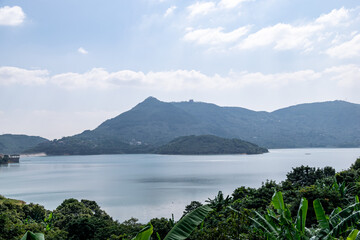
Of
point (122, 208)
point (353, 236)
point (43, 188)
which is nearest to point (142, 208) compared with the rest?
point (122, 208)

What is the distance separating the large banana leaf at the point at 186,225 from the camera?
6.27 m

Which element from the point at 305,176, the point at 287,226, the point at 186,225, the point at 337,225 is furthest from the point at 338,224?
the point at 305,176

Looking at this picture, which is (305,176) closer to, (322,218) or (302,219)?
(302,219)

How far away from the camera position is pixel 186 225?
6.54 m

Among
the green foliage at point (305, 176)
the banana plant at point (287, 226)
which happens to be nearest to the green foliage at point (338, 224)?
the banana plant at point (287, 226)

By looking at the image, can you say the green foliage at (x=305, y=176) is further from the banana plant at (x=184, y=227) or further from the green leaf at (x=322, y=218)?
the banana plant at (x=184, y=227)

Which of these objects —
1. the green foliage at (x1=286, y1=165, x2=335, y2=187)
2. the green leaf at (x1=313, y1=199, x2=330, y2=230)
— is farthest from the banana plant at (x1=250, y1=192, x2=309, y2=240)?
the green foliage at (x1=286, y1=165, x2=335, y2=187)

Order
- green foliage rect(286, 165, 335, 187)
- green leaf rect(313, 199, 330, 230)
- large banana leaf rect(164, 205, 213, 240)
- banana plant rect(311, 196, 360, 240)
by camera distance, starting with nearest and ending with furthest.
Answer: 1. large banana leaf rect(164, 205, 213, 240)
2. banana plant rect(311, 196, 360, 240)
3. green leaf rect(313, 199, 330, 230)
4. green foliage rect(286, 165, 335, 187)

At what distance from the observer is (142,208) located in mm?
57844

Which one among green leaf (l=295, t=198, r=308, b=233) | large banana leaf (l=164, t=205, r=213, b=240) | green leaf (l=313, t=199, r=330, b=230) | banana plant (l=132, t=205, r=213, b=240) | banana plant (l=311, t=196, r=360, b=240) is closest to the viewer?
banana plant (l=132, t=205, r=213, b=240)

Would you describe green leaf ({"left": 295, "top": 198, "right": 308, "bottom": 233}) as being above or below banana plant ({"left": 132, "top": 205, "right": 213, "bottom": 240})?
below

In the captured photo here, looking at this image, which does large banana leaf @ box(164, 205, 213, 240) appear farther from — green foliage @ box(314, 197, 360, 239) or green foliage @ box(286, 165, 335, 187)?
green foliage @ box(286, 165, 335, 187)

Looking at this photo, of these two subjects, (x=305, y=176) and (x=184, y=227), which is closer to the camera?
(x=184, y=227)

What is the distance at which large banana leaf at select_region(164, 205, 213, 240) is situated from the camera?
247 inches
